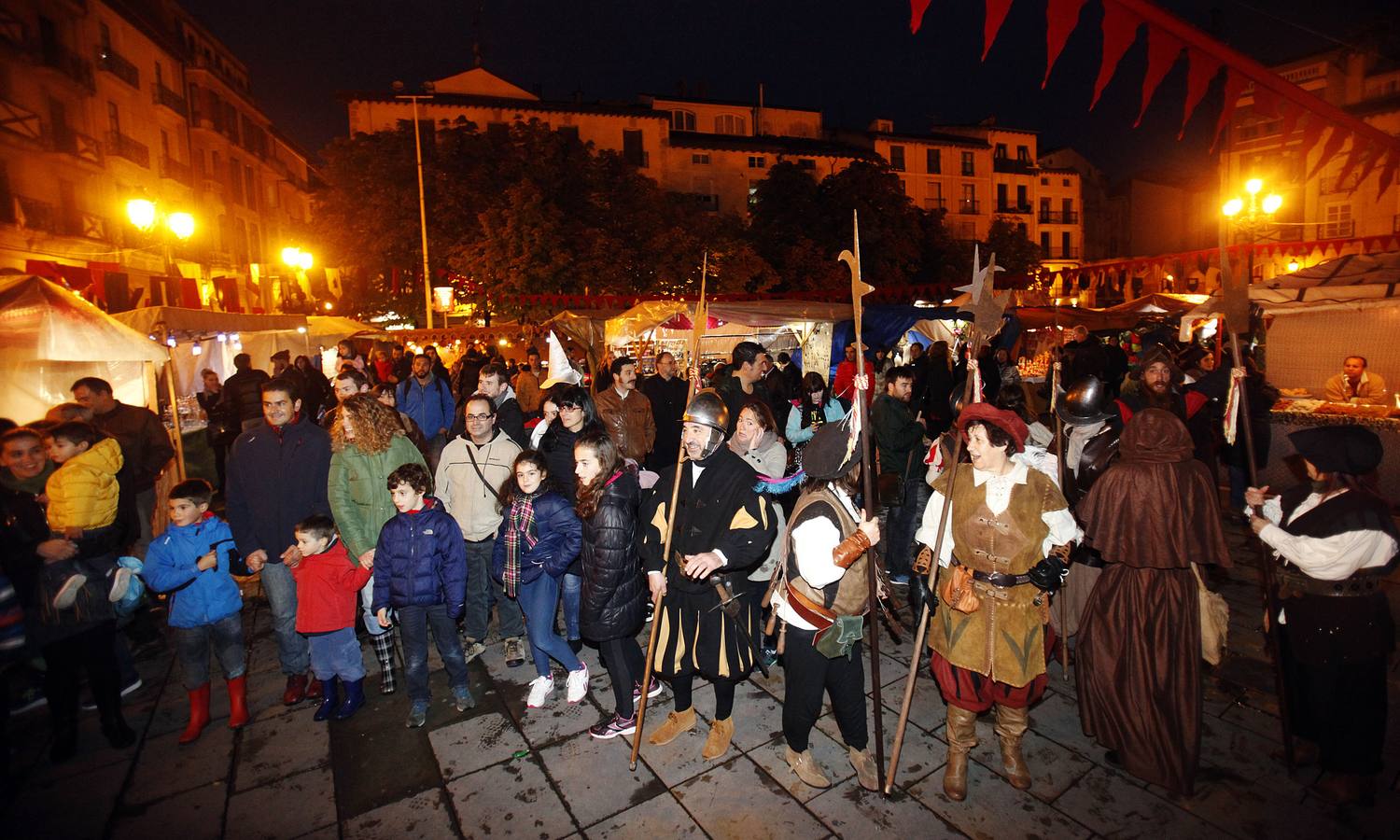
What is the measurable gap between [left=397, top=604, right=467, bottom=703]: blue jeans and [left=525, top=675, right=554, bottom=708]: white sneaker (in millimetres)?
505

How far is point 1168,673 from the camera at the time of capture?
11.1ft

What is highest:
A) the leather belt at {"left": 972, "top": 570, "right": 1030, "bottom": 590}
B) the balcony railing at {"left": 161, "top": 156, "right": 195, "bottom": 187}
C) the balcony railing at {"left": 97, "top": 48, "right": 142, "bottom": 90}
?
the balcony railing at {"left": 97, "top": 48, "right": 142, "bottom": 90}

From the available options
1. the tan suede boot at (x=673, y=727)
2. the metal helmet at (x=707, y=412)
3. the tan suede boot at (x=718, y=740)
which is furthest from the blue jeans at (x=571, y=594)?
the metal helmet at (x=707, y=412)

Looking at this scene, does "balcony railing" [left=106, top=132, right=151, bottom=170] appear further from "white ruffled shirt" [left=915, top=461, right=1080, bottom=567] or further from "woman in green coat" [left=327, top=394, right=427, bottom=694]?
"white ruffled shirt" [left=915, top=461, right=1080, bottom=567]

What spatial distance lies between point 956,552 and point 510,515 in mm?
2702

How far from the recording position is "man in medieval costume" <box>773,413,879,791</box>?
3.20 m

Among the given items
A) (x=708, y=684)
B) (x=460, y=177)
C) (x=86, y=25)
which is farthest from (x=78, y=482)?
(x=86, y=25)

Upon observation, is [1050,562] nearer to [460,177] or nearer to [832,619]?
[832,619]

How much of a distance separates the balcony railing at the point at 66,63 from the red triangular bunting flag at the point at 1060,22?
29233 millimetres

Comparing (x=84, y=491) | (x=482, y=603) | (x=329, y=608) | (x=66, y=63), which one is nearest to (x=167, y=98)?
(x=66, y=63)

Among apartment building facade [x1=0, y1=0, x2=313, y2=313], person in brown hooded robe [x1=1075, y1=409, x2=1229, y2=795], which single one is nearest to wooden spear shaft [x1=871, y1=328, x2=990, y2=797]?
person in brown hooded robe [x1=1075, y1=409, x2=1229, y2=795]

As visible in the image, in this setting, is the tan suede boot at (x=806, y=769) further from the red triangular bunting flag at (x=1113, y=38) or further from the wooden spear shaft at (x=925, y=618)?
the red triangular bunting flag at (x=1113, y=38)

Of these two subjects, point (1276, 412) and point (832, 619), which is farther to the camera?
point (1276, 412)

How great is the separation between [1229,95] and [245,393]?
11503 mm
